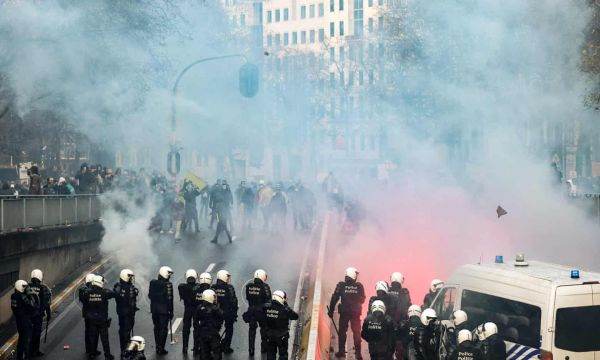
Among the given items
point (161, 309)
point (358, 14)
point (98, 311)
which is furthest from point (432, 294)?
point (358, 14)

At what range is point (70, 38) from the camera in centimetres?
3109

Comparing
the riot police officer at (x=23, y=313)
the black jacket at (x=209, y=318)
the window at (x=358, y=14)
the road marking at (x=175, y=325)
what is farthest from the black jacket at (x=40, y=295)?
the window at (x=358, y=14)

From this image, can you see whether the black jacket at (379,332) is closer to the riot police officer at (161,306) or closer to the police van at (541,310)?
the police van at (541,310)

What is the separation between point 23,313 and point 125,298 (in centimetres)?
180

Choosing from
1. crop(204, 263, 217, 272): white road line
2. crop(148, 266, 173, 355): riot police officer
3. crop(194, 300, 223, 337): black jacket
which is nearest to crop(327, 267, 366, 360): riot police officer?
crop(194, 300, 223, 337): black jacket

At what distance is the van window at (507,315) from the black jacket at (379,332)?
2059 millimetres

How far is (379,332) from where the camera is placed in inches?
612

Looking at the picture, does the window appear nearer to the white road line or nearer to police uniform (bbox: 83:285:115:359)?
the white road line

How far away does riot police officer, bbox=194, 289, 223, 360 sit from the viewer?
1644 centimetres

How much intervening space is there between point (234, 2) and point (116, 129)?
73348 millimetres

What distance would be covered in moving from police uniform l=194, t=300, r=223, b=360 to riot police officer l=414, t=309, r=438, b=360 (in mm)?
4037

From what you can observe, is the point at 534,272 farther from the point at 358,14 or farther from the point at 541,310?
the point at 358,14

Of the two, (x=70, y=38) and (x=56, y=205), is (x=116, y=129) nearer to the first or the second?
(x=70, y=38)

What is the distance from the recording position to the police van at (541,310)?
11.9 metres
